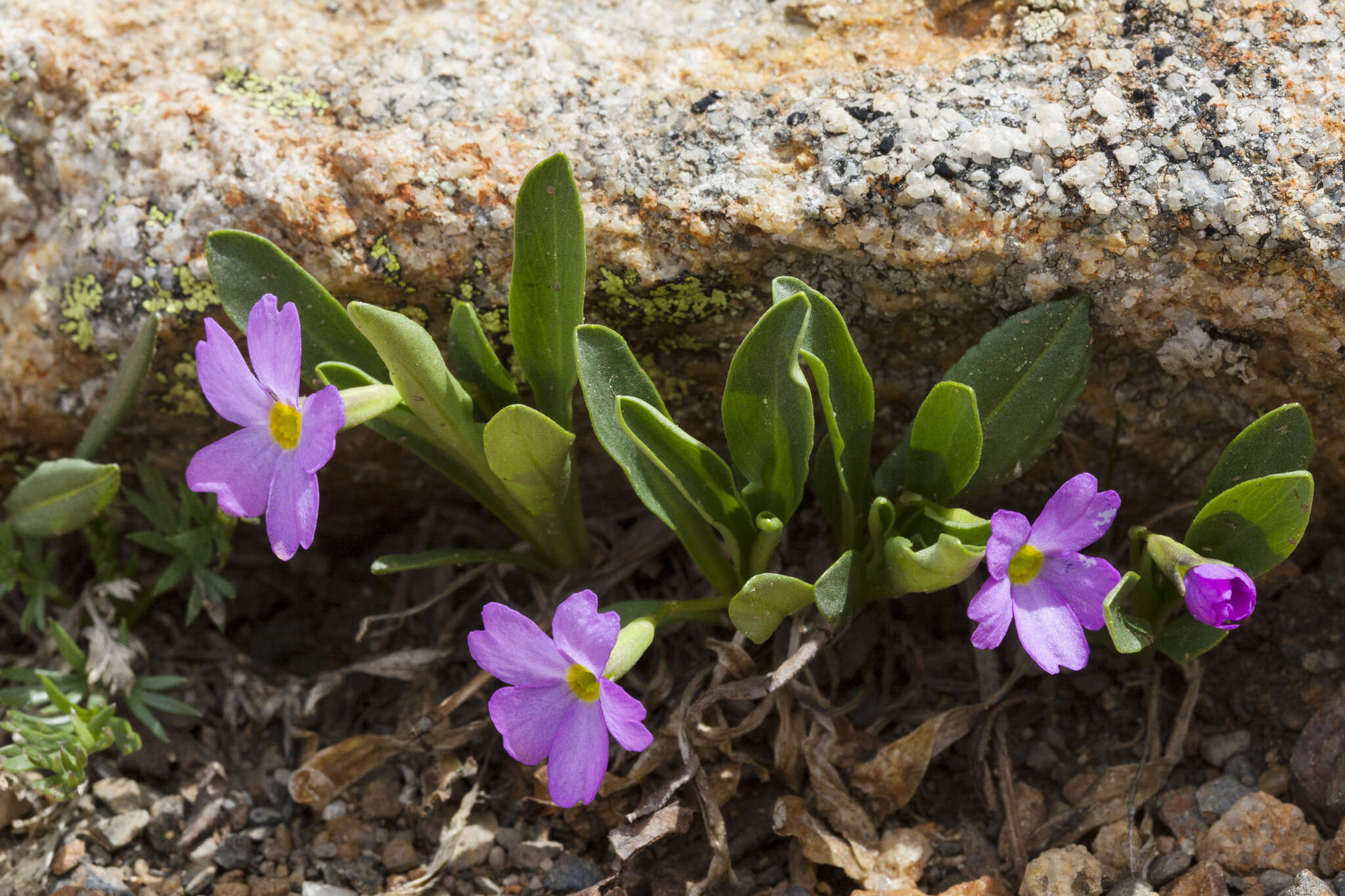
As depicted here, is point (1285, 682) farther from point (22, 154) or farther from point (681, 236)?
point (22, 154)

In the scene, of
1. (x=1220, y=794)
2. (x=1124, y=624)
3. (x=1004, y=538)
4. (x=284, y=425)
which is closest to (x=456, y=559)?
(x=284, y=425)

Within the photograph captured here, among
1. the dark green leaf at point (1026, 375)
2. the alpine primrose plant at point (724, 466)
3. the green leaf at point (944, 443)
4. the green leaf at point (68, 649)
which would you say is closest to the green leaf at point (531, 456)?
the alpine primrose plant at point (724, 466)

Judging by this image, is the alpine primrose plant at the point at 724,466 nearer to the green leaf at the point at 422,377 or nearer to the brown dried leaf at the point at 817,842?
the green leaf at the point at 422,377

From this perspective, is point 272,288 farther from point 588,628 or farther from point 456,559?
point 588,628

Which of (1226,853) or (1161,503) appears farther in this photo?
(1161,503)

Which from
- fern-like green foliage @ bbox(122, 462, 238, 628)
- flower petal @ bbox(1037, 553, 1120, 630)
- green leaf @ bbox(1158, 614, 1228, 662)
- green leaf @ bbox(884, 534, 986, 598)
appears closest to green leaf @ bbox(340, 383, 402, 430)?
fern-like green foliage @ bbox(122, 462, 238, 628)

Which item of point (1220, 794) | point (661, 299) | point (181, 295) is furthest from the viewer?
point (181, 295)

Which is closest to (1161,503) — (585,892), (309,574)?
(585,892)
